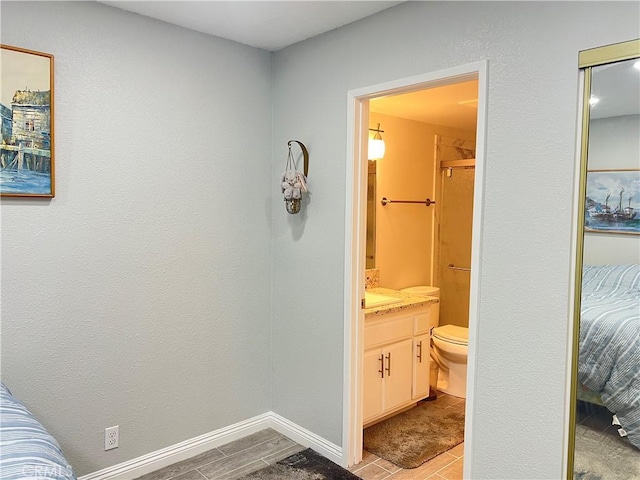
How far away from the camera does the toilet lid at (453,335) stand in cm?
382

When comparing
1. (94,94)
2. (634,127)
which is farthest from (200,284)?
(634,127)

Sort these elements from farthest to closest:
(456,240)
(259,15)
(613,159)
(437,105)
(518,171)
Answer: (456,240)
(437,105)
(259,15)
(518,171)
(613,159)

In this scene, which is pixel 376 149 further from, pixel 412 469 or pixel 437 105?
pixel 412 469

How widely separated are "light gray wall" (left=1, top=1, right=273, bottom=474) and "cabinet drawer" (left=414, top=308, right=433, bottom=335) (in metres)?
1.10

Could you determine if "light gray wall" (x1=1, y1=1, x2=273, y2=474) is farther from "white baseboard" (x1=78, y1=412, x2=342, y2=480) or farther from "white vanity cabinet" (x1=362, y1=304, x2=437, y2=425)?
"white vanity cabinet" (x1=362, y1=304, x2=437, y2=425)

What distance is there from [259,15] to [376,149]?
1.54 m

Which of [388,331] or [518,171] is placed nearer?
[518,171]

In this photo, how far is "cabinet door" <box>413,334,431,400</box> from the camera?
11.7 ft

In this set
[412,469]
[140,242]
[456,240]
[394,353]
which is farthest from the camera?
[456,240]

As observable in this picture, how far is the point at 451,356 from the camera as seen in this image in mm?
3879

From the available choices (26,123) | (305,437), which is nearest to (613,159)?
(305,437)

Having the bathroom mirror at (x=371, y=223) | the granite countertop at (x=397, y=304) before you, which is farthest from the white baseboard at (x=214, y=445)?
the bathroom mirror at (x=371, y=223)

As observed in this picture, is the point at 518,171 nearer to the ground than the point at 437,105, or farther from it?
nearer to the ground

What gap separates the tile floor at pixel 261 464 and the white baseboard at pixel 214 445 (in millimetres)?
32
